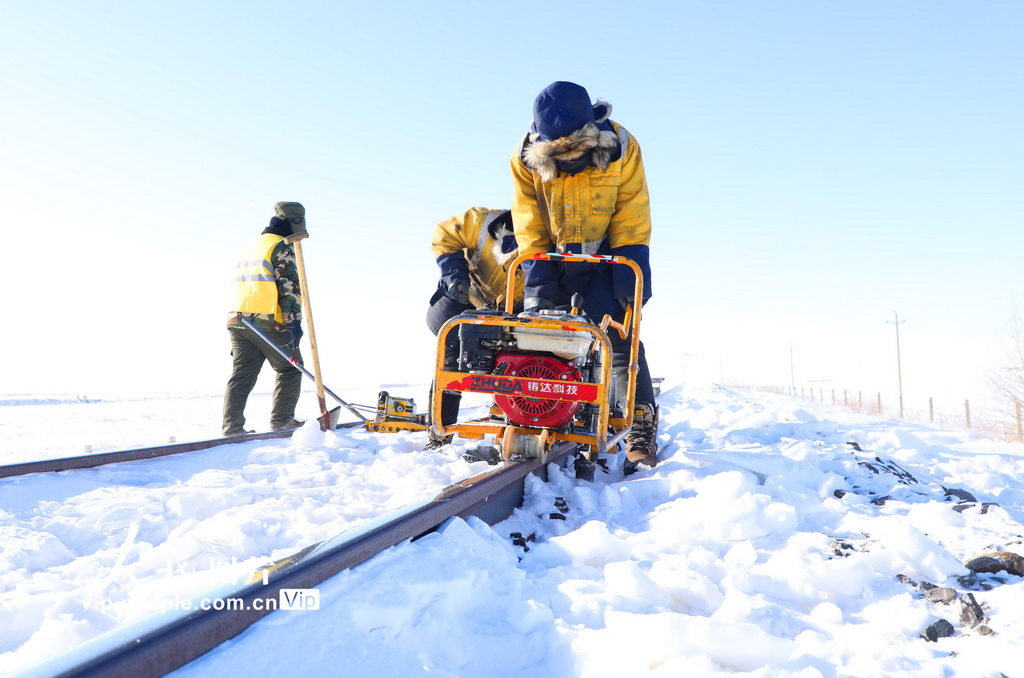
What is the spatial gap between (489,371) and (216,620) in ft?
7.76

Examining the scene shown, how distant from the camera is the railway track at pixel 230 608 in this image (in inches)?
34.4

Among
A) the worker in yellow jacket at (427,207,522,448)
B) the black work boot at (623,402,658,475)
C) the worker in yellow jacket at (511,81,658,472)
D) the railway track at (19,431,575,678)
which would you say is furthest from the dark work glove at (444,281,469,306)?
the railway track at (19,431,575,678)

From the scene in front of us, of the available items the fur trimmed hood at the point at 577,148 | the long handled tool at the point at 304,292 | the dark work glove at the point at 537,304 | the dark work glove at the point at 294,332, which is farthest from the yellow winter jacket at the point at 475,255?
the dark work glove at the point at 294,332

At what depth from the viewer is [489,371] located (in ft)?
11.0

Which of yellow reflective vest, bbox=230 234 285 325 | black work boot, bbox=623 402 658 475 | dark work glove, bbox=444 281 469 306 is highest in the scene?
yellow reflective vest, bbox=230 234 285 325

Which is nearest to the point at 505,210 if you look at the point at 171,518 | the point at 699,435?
the point at 699,435

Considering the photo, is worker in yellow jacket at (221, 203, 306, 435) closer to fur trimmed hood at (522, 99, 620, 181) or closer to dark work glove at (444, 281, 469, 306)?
dark work glove at (444, 281, 469, 306)

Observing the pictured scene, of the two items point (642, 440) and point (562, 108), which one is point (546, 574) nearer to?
point (642, 440)

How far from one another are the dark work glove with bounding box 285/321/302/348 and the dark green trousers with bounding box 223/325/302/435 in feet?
0.12

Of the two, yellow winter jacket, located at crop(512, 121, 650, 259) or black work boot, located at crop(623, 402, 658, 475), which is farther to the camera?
yellow winter jacket, located at crop(512, 121, 650, 259)

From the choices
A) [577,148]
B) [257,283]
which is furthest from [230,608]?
[257,283]

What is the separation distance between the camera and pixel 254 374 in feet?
18.9

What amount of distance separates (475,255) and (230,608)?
13.3ft

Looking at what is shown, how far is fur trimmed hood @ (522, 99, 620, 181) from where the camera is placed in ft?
11.8
